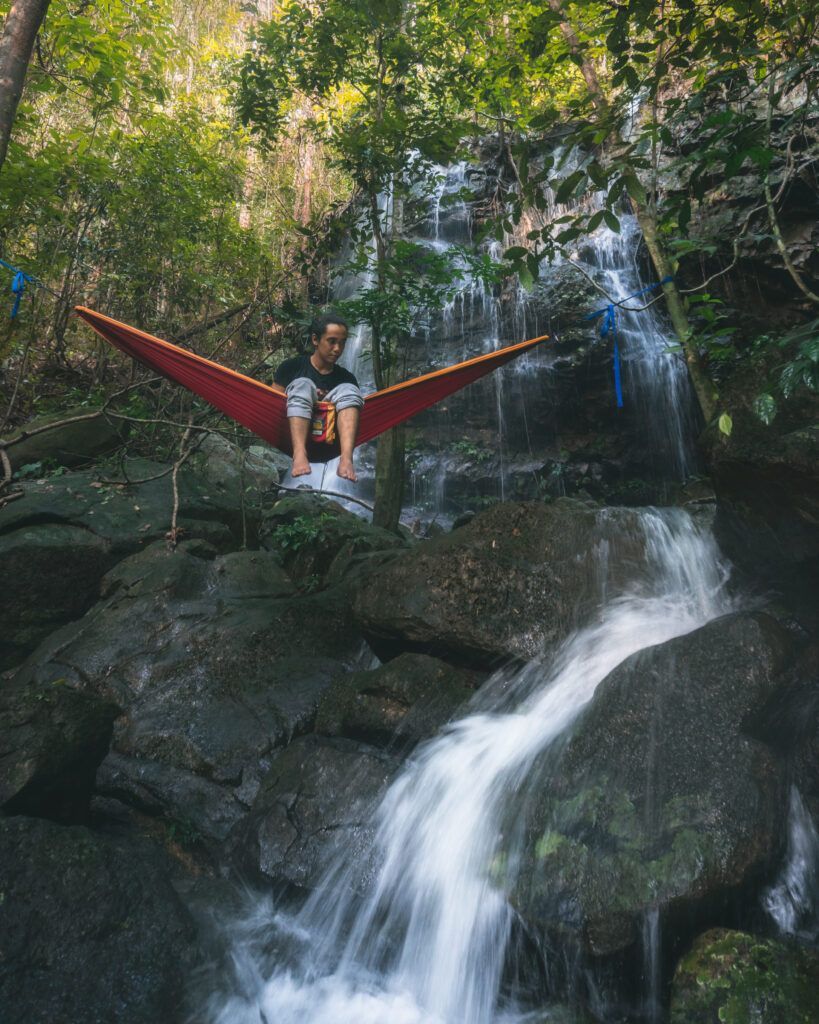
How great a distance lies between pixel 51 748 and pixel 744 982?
2.26 meters

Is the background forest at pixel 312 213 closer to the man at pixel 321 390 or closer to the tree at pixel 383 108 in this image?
the tree at pixel 383 108

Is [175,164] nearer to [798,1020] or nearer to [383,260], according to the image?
[383,260]

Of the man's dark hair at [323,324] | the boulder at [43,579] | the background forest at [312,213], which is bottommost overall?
the boulder at [43,579]

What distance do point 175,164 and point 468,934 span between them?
5.76 m

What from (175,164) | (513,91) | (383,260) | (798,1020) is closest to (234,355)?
(175,164)

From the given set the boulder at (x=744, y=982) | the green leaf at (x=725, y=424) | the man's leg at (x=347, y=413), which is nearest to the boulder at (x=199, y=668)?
the man's leg at (x=347, y=413)

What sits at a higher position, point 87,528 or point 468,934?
point 87,528

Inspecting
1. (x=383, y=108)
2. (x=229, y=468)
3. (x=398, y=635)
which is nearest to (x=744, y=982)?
(x=398, y=635)

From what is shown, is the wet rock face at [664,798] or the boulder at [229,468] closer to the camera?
the wet rock face at [664,798]

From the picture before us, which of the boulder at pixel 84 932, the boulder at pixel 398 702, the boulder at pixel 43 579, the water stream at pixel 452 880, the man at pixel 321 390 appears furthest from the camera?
the boulder at pixel 43 579

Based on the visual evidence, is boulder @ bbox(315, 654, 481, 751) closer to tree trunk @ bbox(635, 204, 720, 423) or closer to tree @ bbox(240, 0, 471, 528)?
tree @ bbox(240, 0, 471, 528)

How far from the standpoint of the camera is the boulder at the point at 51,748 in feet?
7.28

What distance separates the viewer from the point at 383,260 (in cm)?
436

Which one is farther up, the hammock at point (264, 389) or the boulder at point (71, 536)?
the hammock at point (264, 389)
